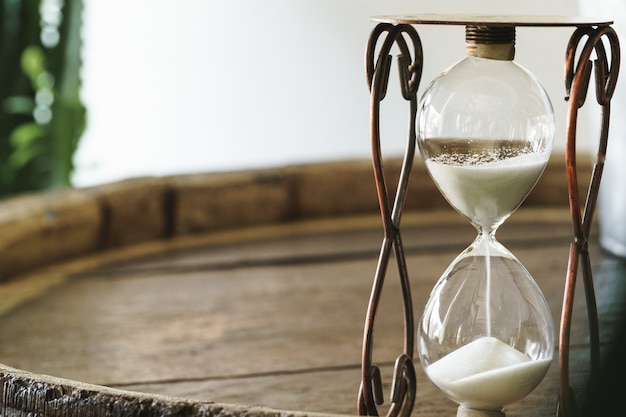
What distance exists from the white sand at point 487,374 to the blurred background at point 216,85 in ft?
6.27

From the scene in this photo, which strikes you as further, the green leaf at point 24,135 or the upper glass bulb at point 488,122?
the green leaf at point 24,135

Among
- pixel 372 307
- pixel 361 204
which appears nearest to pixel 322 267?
pixel 361 204

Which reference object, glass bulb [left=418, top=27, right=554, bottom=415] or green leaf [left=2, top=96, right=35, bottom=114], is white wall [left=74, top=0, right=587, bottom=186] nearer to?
green leaf [left=2, top=96, right=35, bottom=114]

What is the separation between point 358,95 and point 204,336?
1.92m

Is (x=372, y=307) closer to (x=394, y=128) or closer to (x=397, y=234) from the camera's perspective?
(x=397, y=234)

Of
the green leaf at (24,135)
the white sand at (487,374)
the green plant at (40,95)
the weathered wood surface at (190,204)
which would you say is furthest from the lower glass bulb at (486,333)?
the green leaf at (24,135)

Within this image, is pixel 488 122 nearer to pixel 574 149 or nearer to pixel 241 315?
pixel 574 149

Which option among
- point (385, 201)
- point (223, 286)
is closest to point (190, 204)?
point (223, 286)

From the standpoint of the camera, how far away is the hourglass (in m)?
0.50

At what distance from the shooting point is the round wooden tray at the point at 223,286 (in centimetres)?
63

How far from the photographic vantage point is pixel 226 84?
8.96ft

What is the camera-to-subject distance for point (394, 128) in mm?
2645

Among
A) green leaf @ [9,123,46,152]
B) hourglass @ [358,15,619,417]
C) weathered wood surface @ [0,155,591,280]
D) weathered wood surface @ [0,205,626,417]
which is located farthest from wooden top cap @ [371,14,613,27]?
green leaf @ [9,123,46,152]

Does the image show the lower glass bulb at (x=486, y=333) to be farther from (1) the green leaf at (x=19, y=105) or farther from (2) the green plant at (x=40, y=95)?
(1) the green leaf at (x=19, y=105)
